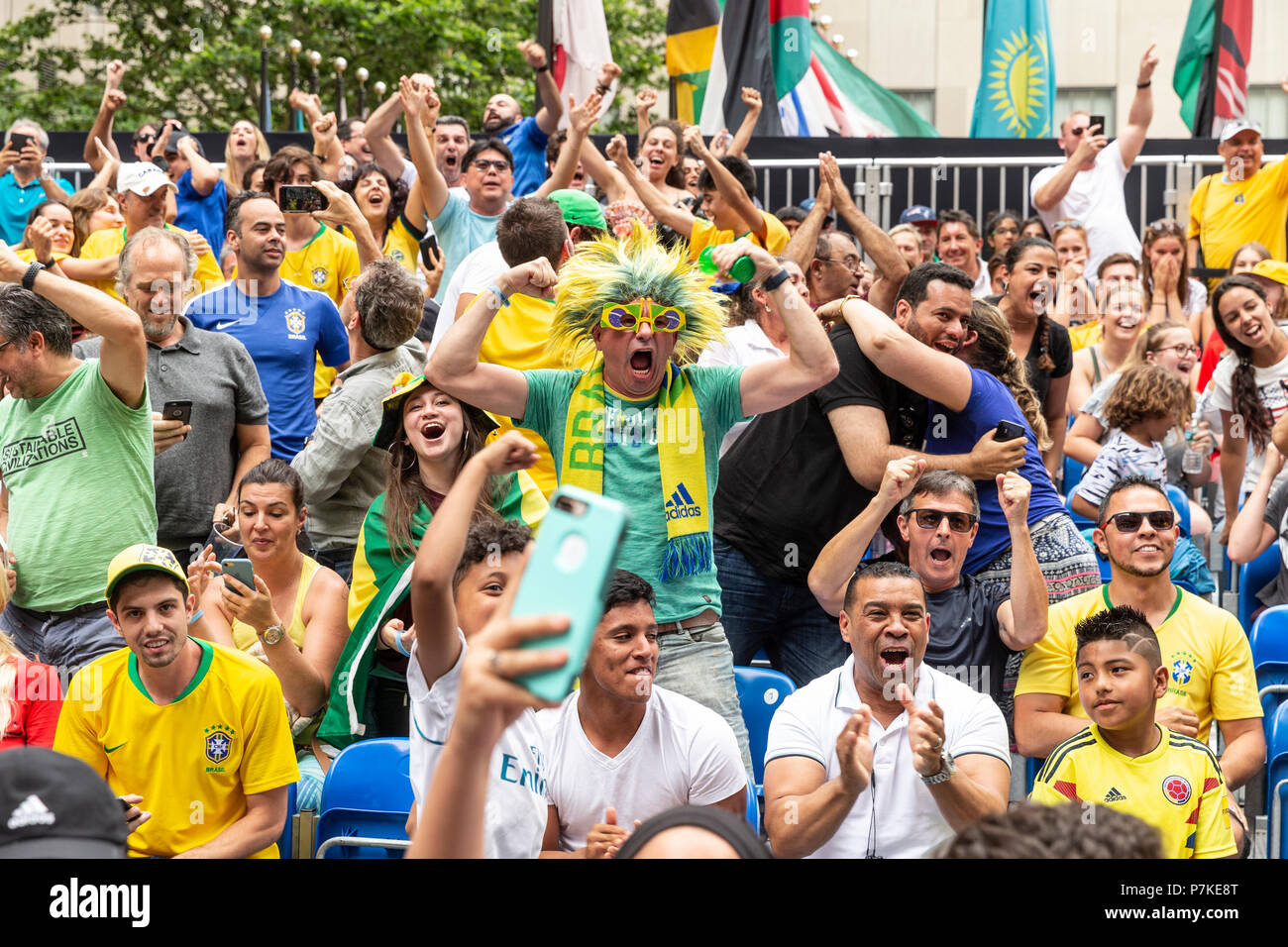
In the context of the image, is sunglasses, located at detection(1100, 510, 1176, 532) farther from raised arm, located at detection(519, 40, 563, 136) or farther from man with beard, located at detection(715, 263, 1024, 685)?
raised arm, located at detection(519, 40, 563, 136)

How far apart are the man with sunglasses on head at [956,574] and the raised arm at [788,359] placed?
40 centimetres

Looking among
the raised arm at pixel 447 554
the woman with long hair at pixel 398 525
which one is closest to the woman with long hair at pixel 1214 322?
the woman with long hair at pixel 398 525

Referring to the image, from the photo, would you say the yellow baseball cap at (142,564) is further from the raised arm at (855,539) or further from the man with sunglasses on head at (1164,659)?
the man with sunglasses on head at (1164,659)

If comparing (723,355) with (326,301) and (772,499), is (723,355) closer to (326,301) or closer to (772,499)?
(772,499)

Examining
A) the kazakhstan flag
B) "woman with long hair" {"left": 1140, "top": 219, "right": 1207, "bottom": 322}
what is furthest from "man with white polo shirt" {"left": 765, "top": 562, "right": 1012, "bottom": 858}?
the kazakhstan flag

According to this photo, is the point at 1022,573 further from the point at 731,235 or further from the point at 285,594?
the point at 731,235

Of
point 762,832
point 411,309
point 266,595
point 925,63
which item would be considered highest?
point 925,63

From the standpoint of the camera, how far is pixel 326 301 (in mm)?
7020

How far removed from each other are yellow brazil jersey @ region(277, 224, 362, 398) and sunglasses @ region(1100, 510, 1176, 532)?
4.49 m

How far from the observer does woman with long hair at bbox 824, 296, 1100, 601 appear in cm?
508

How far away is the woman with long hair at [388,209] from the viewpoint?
29.3ft

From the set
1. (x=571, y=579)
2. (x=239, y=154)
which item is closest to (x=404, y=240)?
(x=239, y=154)
